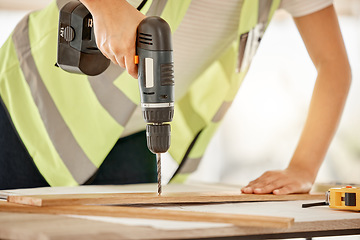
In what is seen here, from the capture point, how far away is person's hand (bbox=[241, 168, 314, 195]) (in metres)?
1.21

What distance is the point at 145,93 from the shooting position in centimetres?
104

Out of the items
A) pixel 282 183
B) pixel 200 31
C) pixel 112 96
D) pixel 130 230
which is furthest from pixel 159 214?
pixel 200 31

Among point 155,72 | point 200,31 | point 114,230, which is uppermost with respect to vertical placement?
point 200,31

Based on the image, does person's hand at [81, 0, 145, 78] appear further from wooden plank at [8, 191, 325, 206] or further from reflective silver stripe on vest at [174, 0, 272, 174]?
reflective silver stripe on vest at [174, 0, 272, 174]

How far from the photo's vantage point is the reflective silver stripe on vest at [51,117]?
4.59 ft

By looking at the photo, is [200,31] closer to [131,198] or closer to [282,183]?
[282,183]

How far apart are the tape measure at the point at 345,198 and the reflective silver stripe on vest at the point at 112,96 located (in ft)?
1.84

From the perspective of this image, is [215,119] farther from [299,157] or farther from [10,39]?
[10,39]

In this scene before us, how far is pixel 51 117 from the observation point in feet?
4.64

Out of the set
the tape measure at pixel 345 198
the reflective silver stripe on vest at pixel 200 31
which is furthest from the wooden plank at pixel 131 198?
the reflective silver stripe on vest at pixel 200 31

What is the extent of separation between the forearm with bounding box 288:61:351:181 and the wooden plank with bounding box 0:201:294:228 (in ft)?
1.85

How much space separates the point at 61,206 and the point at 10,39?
2.02 feet

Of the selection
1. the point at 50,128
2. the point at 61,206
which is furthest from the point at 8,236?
the point at 50,128

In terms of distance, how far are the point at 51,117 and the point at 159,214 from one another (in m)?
0.64
